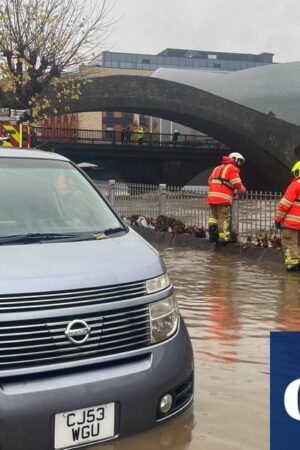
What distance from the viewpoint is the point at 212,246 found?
38.9ft

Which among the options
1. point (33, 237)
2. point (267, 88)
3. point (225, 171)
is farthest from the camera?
point (267, 88)

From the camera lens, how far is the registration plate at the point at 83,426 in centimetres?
291

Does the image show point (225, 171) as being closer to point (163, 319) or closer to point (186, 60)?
point (163, 319)

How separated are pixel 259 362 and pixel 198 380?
2.38 feet

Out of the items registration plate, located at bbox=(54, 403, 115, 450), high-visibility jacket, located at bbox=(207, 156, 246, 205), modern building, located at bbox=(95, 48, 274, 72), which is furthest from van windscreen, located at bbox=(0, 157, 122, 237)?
modern building, located at bbox=(95, 48, 274, 72)

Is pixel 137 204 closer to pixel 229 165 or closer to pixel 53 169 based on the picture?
pixel 229 165

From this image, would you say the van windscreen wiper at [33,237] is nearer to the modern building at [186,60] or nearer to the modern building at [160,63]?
the modern building at [160,63]

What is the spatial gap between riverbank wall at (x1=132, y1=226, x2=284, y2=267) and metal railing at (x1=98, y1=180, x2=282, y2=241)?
405 mm

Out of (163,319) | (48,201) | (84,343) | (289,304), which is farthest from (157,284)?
(289,304)

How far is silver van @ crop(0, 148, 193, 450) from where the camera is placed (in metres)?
2.87
